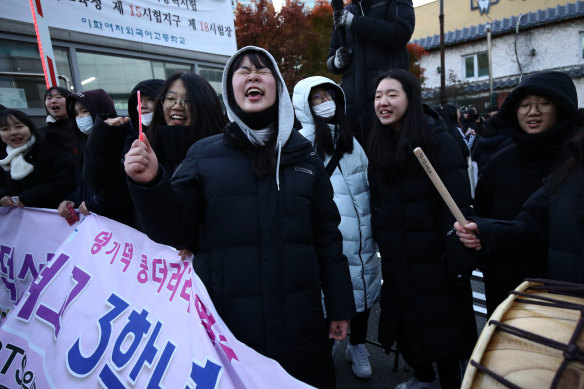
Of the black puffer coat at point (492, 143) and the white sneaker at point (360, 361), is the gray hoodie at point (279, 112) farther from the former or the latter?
the black puffer coat at point (492, 143)

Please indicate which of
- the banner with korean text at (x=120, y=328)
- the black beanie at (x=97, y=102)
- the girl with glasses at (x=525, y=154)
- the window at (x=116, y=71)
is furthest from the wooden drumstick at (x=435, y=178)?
the window at (x=116, y=71)

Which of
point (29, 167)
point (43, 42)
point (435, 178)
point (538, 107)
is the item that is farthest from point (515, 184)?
point (43, 42)

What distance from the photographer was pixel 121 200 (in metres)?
2.05

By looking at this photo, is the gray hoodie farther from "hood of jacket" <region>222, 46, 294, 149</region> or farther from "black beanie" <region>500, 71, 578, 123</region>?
"black beanie" <region>500, 71, 578, 123</region>

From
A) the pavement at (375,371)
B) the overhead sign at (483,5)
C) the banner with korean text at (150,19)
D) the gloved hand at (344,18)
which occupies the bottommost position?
the pavement at (375,371)

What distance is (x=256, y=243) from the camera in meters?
1.51

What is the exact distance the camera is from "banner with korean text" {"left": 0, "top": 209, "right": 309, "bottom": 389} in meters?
1.31

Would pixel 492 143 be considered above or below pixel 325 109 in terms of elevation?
below

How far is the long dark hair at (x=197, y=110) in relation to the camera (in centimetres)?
210

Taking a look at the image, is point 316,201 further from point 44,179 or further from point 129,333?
point 44,179

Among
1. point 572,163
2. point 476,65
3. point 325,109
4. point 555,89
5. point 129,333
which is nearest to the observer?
point 572,163

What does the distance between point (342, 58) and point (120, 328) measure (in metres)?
2.51

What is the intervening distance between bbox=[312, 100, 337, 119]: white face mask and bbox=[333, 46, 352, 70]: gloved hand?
21.1 inches

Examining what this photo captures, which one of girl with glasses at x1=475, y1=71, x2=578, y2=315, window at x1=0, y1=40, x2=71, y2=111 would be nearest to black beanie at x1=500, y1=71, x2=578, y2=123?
girl with glasses at x1=475, y1=71, x2=578, y2=315
